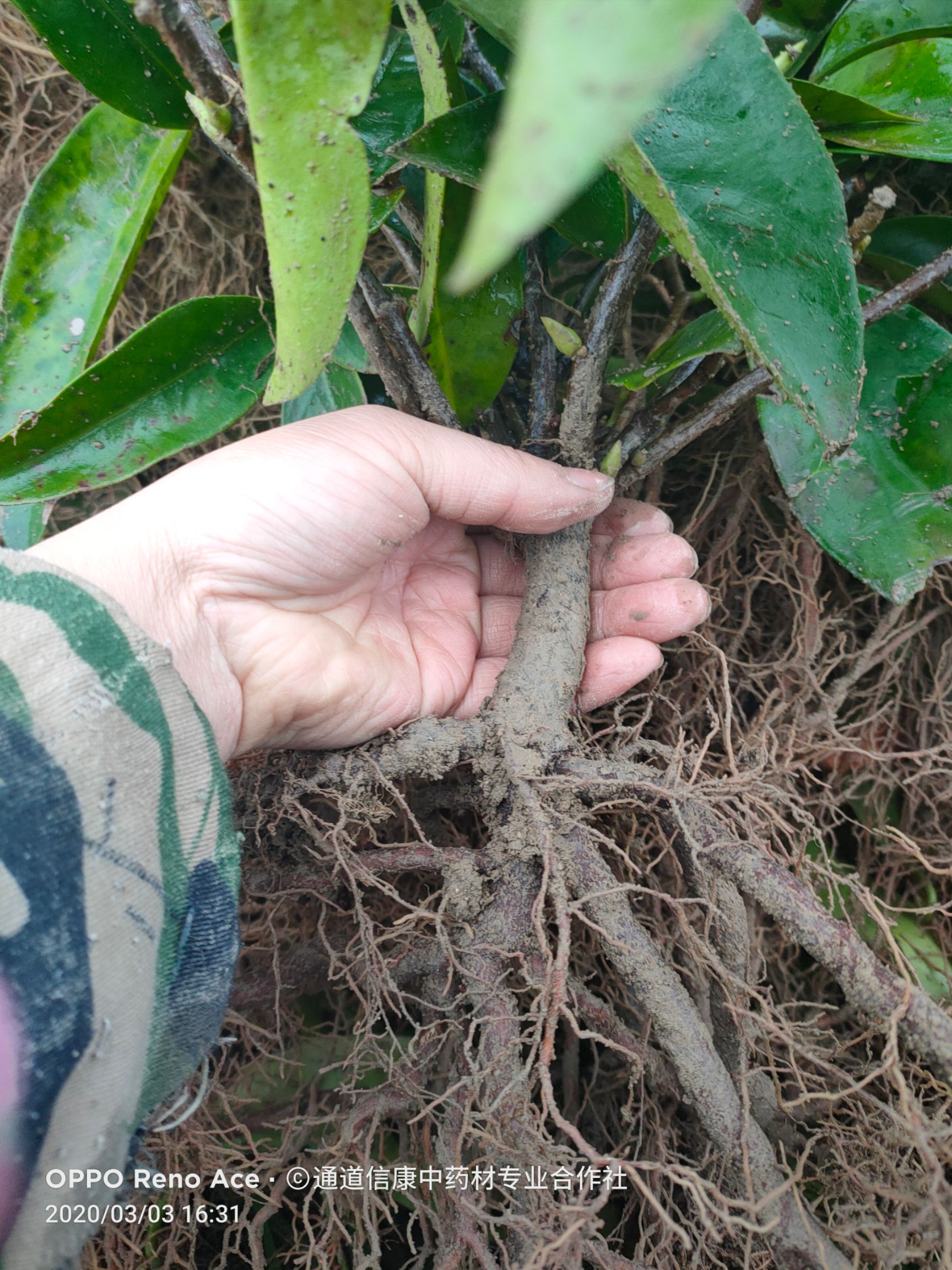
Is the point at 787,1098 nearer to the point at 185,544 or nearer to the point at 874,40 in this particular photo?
the point at 185,544

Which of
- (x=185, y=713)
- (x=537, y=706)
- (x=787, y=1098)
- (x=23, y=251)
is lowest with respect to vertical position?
(x=787, y=1098)

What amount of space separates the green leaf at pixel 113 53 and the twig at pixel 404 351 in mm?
217

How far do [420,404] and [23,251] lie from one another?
0.41 meters

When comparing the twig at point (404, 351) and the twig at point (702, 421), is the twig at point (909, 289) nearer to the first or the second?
the twig at point (702, 421)

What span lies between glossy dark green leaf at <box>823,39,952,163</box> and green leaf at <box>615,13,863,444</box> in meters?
0.16

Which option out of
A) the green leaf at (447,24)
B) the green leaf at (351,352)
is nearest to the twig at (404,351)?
the green leaf at (351,352)

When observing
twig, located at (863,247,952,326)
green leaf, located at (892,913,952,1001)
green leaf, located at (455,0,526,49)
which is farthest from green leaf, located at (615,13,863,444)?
green leaf, located at (892,913,952,1001)

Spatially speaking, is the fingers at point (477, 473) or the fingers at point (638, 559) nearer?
the fingers at point (477, 473)

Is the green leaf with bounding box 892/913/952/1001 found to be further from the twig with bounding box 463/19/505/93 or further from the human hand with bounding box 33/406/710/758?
the twig with bounding box 463/19/505/93

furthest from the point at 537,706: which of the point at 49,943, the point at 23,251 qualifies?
the point at 23,251

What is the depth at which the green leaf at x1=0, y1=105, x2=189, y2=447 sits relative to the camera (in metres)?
0.75

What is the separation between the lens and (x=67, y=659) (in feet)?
1.81

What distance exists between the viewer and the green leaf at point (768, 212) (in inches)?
19.2

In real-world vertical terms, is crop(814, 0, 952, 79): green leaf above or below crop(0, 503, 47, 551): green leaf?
above
